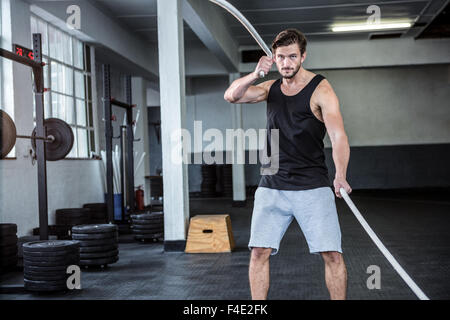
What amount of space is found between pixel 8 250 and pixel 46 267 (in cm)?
96

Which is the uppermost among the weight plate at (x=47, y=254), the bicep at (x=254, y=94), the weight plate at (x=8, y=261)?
the bicep at (x=254, y=94)

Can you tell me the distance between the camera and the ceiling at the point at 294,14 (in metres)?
7.33

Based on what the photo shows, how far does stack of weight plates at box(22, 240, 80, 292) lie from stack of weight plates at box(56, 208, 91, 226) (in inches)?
93.1

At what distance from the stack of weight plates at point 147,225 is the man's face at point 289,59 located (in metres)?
3.65

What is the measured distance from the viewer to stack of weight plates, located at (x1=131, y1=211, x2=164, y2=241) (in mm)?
5824

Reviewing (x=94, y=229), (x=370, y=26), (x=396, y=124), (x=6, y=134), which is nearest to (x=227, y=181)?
(x=396, y=124)

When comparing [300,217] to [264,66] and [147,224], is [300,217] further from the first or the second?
[147,224]

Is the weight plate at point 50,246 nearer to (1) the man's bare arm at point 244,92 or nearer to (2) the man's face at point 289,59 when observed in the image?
(1) the man's bare arm at point 244,92

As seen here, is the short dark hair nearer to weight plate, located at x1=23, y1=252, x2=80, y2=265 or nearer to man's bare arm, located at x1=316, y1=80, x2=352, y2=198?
man's bare arm, located at x1=316, y1=80, x2=352, y2=198

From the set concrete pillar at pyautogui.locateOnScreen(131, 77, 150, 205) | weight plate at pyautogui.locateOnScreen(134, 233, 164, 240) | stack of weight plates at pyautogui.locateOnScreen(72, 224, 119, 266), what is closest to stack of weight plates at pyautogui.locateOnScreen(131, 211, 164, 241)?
weight plate at pyautogui.locateOnScreen(134, 233, 164, 240)

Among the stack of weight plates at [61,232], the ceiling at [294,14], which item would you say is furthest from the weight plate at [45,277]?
the ceiling at [294,14]

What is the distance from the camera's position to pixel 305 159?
8.26 feet

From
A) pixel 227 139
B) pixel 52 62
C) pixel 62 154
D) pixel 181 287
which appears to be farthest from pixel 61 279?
pixel 227 139

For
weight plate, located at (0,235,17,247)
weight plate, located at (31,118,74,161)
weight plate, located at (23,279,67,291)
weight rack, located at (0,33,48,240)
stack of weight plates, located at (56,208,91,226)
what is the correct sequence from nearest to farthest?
weight plate, located at (23,279,67,291), weight rack, located at (0,33,48,240), weight plate, located at (0,235,17,247), weight plate, located at (31,118,74,161), stack of weight plates, located at (56,208,91,226)
